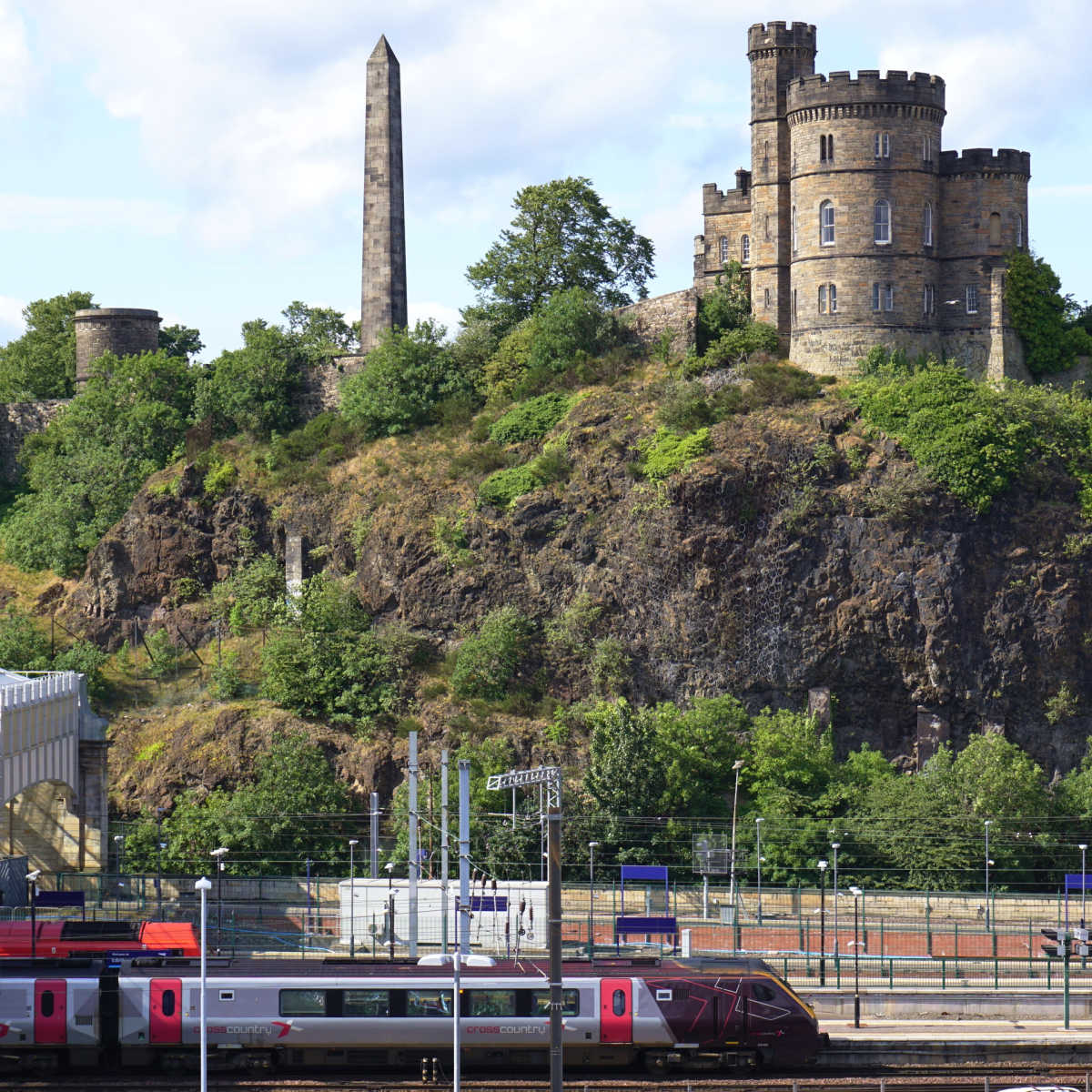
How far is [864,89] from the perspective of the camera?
84938mm

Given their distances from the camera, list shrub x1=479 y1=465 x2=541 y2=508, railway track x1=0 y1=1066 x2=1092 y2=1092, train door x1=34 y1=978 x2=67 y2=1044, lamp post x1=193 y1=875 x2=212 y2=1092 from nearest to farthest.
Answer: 1. lamp post x1=193 y1=875 x2=212 y2=1092
2. railway track x1=0 y1=1066 x2=1092 y2=1092
3. train door x1=34 y1=978 x2=67 y2=1044
4. shrub x1=479 y1=465 x2=541 y2=508

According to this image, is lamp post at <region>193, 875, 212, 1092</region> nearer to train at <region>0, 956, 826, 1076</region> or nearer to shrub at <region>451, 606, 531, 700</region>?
train at <region>0, 956, 826, 1076</region>

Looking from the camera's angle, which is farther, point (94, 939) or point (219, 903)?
point (219, 903)

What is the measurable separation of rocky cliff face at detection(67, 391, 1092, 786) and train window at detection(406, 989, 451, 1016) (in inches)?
1365

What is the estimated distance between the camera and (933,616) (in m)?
81.5

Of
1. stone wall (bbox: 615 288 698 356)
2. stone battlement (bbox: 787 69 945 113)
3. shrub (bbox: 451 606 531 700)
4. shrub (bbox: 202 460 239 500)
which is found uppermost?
stone battlement (bbox: 787 69 945 113)

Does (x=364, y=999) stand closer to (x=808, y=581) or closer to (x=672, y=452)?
(x=808, y=581)

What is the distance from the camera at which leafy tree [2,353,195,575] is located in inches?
3888

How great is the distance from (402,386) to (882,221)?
2417cm

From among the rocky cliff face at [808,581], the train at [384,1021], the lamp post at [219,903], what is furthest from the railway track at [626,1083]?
the rocky cliff face at [808,581]

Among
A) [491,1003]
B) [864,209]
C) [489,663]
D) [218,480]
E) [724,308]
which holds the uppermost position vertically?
[864,209]

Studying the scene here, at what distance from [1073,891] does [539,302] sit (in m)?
39.0

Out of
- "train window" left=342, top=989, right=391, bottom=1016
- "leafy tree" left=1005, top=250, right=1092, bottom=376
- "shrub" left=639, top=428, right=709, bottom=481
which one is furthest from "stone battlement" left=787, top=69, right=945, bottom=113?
"train window" left=342, top=989, right=391, bottom=1016

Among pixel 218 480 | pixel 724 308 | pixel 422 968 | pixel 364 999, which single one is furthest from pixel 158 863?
pixel 724 308
